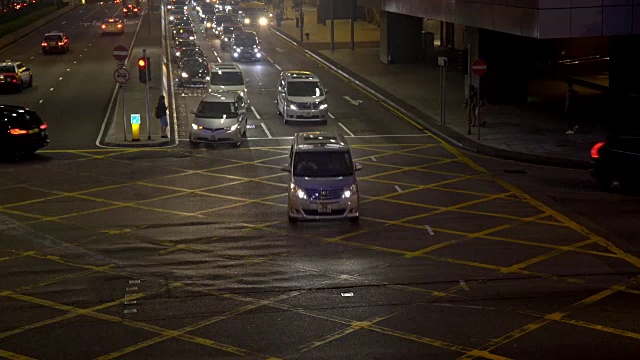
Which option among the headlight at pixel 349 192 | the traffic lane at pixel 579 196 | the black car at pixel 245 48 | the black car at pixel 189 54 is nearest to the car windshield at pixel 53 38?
the black car at pixel 245 48

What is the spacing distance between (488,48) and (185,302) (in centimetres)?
3129

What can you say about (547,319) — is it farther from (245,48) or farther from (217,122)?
(245,48)

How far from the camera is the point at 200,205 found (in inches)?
1036

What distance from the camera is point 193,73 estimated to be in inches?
2126

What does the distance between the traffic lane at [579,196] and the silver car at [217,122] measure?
814cm

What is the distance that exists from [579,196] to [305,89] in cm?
1690

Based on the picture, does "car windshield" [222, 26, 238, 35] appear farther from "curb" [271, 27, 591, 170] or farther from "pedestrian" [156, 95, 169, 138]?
"pedestrian" [156, 95, 169, 138]

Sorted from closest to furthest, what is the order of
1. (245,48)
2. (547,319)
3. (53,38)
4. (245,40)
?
1. (547,319)
2. (245,48)
3. (245,40)
4. (53,38)

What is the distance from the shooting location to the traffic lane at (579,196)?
23.2 metres

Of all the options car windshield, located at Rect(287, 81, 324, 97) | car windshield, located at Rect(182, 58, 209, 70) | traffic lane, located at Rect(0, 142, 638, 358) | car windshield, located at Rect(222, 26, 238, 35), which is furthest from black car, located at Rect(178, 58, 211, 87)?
car windshield, located at Rect(222, 26, 238, 35)

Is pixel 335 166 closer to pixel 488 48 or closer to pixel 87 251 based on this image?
pixel 87 251

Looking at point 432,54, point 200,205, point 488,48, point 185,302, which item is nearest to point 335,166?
point 200,205

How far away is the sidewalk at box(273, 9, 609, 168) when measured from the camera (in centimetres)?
3428

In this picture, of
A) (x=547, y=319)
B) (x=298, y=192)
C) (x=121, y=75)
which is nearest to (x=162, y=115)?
(x=121, y=75)
